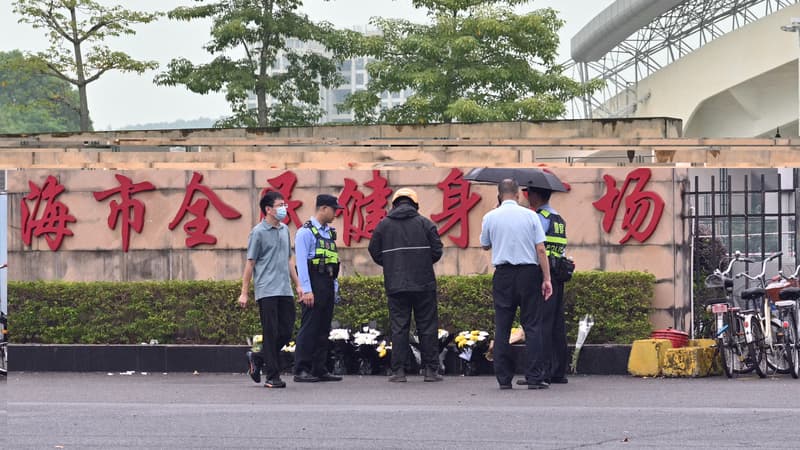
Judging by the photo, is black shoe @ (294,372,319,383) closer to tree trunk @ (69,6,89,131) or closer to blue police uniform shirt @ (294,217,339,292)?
blue police uniform shirt @ (294,217,339,292)

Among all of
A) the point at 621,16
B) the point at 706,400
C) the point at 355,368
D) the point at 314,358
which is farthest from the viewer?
the point at 621,16

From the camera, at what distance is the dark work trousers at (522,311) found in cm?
1177

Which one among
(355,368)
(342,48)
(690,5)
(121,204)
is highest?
(690,5)

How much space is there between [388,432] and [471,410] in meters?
1.40

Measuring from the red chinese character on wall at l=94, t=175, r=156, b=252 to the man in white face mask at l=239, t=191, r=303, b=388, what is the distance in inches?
137

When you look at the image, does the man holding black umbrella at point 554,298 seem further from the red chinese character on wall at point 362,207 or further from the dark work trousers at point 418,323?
the red chinese character on wall at point 362,207

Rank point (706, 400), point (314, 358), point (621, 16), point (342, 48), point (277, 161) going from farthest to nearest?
point (621, 16) → point (342, 48) → point (277, 161) → point (314, 358) → point (706, 400)

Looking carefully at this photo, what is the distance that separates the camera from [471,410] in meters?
9.98

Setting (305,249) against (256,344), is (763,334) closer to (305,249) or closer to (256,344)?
(305,249)

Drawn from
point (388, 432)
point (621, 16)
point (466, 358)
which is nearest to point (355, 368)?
point (466, 358)

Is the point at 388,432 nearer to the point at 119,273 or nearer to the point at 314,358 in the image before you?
the point at 314,358

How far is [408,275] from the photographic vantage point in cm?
1242

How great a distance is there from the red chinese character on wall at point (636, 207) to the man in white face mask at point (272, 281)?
12.4ft

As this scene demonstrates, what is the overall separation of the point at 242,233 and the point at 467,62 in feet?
67.9
